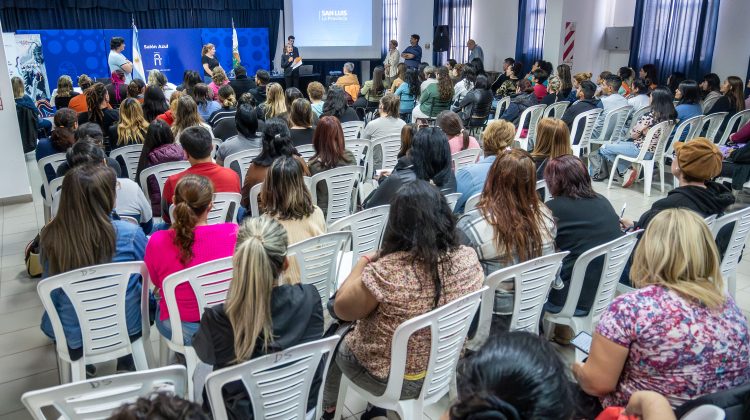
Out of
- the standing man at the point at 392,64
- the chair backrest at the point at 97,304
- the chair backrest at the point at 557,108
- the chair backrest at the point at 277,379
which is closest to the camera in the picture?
the chair backrest at the point at 277,379

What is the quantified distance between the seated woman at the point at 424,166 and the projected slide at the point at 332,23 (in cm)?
1034

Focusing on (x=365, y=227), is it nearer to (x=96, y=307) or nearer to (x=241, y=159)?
(x=96, y=307)

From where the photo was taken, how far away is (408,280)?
6.46ft

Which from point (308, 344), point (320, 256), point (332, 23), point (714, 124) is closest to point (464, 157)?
point (320, 256)

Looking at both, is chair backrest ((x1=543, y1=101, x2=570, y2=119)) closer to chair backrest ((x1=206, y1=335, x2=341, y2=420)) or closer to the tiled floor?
the tiled floor

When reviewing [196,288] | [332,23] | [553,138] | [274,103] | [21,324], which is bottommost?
[21,324]

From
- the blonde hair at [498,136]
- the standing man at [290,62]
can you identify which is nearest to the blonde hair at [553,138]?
the blonde hair at [498,136]

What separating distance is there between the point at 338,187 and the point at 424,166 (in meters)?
0.76

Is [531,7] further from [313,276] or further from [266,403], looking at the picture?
[266,403]

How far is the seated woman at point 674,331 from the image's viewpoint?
1.65 metres

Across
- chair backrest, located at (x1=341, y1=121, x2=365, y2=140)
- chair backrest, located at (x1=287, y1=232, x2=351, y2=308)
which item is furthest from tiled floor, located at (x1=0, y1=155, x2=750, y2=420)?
chair backrest, located at (x1=341, y1=121, x2=365, y2=140)

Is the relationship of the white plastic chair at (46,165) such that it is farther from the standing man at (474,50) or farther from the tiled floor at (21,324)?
the standing man at (474,50)

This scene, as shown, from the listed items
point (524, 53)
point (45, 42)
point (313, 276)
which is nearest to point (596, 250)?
point (313, 276)

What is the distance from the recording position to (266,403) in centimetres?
173
